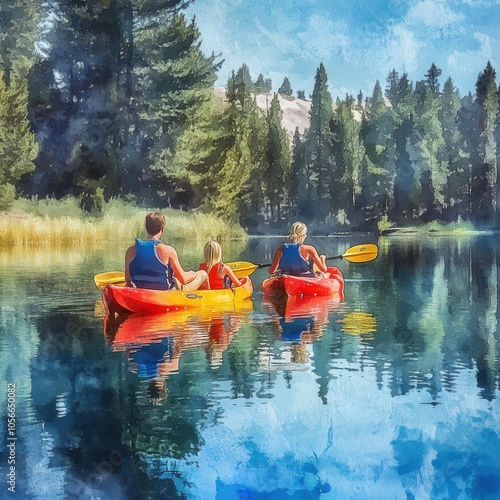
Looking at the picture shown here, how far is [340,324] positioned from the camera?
4.61 m

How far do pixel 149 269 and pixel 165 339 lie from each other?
0.65m

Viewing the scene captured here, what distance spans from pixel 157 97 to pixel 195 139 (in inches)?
15.2

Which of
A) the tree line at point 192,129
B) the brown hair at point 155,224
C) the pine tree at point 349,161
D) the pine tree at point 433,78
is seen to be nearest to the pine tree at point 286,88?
the tree line at point 192,129

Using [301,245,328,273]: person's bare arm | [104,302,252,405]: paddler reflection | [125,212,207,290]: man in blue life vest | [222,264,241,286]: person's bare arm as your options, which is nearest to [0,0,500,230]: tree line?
[301,245,328,273]: person's bare arm

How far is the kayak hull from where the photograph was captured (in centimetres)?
460

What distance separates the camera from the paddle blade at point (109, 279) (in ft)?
17.3

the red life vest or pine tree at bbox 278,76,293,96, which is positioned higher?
pine tree at bbox 278,76,293,96

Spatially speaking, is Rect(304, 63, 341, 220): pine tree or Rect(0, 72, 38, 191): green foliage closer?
Rect(0, 72, 38, 191): green foliage

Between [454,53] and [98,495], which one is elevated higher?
[454,53]

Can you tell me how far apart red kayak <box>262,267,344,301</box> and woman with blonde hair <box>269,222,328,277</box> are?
0.10 m

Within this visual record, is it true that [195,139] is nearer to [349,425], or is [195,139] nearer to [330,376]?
[330,376]

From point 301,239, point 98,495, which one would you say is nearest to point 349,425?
point 98,495

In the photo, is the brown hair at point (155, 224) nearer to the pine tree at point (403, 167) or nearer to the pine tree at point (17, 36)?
the pine tree at point (17, 36)

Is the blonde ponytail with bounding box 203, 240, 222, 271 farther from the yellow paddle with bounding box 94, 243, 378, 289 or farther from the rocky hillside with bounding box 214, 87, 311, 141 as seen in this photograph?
the rocky hillside with bounding box 214, 87, 311, 141
